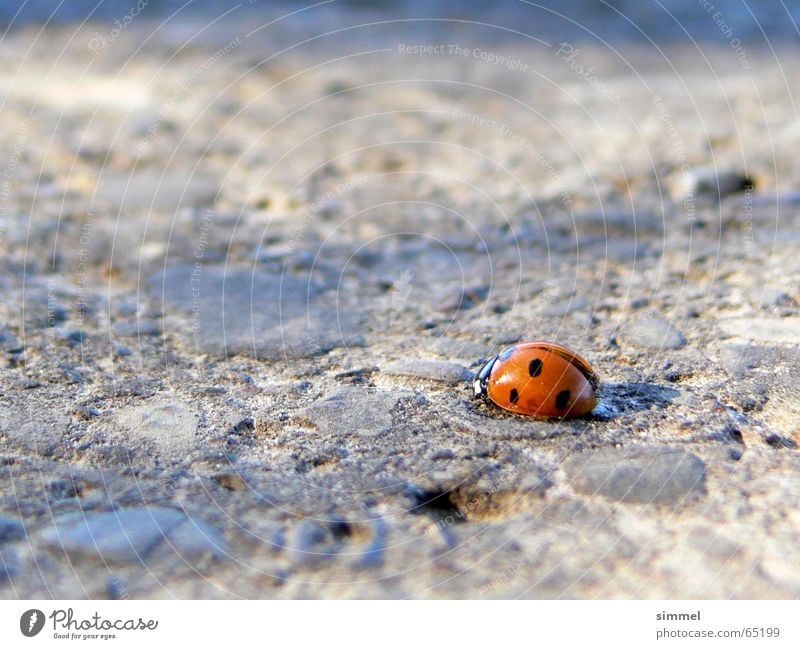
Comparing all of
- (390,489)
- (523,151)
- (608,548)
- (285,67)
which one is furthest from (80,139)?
(608,548)

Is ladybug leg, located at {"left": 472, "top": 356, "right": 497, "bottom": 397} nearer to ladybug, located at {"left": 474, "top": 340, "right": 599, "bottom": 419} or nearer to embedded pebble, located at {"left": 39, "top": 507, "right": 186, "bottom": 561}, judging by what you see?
ladybug, located at {"left": 474, "top": 340, "right": 599, "bottom": 419}

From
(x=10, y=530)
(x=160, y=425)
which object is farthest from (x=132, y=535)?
(x=160, y=425)

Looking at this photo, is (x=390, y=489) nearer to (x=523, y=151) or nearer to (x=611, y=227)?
(x=611, y=227)

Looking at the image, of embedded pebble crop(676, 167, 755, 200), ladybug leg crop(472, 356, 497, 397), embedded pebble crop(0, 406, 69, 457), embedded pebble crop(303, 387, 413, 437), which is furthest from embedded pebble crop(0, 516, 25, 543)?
embedded pebble crop(676, 167, 755, 200)

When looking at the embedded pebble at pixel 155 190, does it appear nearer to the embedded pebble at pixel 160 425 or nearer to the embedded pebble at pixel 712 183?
the embedded pebble at pixel 160 425

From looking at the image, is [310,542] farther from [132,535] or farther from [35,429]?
[35,429]
